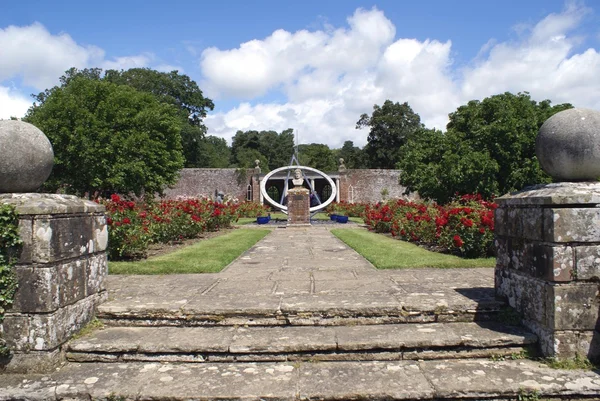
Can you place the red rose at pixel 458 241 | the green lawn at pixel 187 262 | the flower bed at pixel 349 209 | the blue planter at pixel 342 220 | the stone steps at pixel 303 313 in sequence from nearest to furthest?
the stone steps at pixel 303 313 < the green lawn at pixel 187 262 < the red rose at pixel 458 241 < the blue planter at pixel 342 220 < the flower bed at pixel 349 209

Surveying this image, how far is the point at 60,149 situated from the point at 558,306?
20780 millimetres

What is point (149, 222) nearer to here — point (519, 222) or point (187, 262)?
point (187, 262)

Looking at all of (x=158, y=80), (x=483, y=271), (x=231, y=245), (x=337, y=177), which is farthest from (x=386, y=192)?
(x=483, y=271)

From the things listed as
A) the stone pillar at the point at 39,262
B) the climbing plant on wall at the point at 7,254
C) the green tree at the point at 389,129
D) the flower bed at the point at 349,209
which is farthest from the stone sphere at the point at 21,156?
the green tree at the point at 389,129

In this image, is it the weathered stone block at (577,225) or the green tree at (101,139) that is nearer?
the weathered stone block at (577,225)

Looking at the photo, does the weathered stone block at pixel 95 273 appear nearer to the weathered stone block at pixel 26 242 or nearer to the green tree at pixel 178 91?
the weathered stone block at pixel 26 242

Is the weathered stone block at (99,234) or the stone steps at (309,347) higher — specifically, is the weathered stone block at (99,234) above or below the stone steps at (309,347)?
above

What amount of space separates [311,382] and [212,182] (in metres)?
34.8

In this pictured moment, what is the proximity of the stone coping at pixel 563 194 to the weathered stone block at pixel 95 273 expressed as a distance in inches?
160

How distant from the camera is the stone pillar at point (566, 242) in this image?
11.1 feet

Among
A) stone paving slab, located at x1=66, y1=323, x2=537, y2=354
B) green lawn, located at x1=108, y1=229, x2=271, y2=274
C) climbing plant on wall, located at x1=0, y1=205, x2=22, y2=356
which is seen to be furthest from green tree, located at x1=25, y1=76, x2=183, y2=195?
stone paving slab, located at x1=66, y1=323, x2=537, y2=354

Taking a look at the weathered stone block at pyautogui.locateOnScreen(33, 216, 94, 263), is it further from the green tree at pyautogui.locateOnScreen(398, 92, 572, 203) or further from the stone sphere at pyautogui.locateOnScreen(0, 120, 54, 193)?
the green tree at pyautogui.locateOnScreen(398, 92, 572, 203)

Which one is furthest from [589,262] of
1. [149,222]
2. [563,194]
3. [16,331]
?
[149,222]

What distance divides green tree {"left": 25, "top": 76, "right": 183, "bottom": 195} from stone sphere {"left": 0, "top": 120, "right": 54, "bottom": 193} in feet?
54.2
